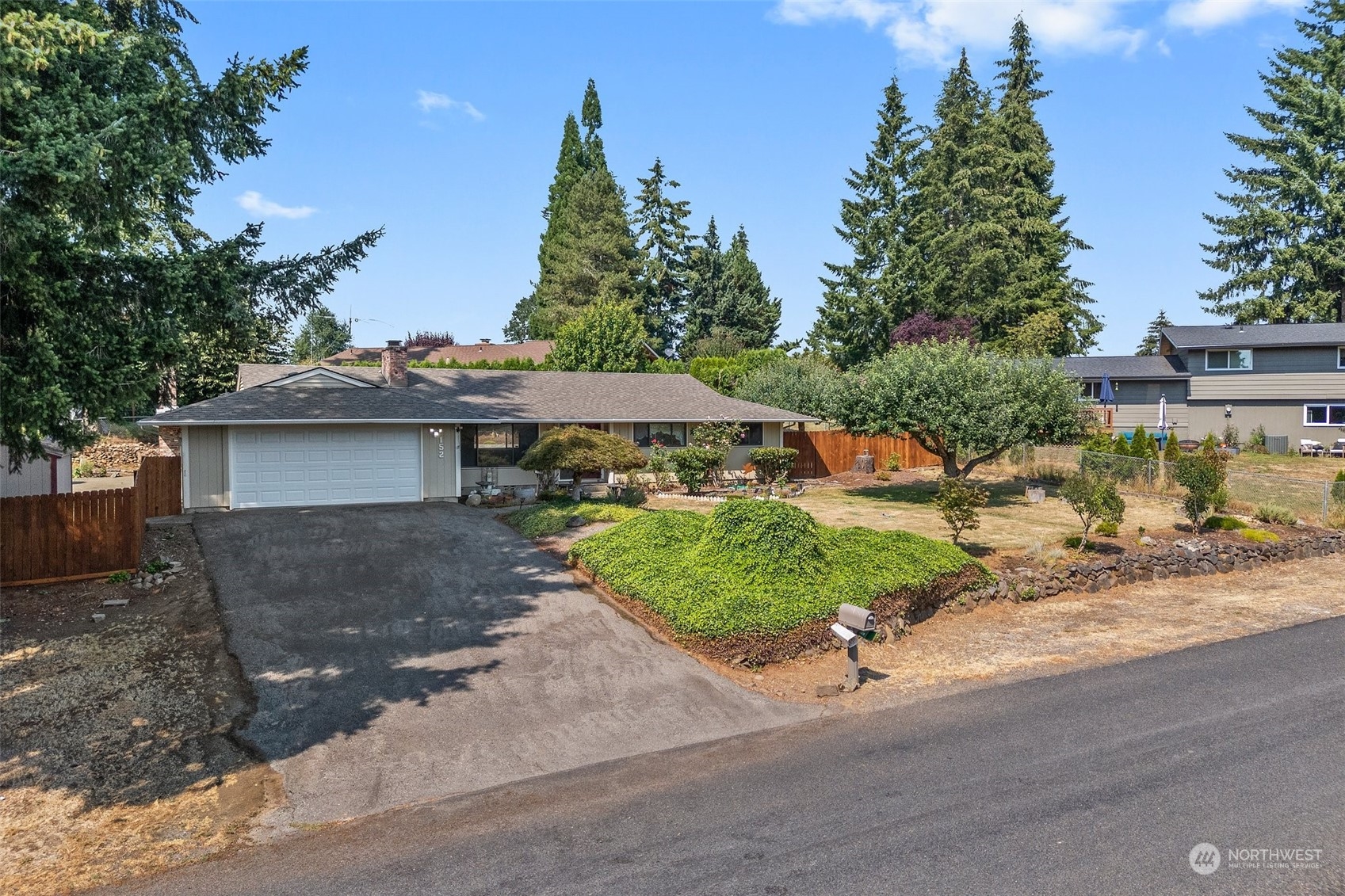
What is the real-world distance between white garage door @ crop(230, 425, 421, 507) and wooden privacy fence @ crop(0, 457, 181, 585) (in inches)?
262

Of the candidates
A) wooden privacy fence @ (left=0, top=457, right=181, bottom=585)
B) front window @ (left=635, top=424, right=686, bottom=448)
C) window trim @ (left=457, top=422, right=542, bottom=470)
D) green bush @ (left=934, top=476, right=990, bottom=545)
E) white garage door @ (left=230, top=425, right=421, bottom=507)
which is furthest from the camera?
front window @ (left=635, top=424, right=686, bottom=448)

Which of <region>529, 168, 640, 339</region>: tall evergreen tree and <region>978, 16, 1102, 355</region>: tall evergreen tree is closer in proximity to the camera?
<region>978, 16, 1102, 355</region>: tall evergreen tree

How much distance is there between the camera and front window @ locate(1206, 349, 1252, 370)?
35.8 meters

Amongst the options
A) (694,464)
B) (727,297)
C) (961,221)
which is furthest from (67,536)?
(961,221)

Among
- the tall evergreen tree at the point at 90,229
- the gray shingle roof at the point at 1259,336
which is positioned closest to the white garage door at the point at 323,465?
the tall evergreen tree at the point at 90,229

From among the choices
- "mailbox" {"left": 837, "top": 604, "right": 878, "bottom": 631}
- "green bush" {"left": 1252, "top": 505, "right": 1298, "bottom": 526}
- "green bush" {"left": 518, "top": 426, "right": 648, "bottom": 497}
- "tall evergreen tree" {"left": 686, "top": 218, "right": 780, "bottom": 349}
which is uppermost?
"tall evergreen tree" {"left": 686, "top": 218, "right": 780, "bottom": 349}

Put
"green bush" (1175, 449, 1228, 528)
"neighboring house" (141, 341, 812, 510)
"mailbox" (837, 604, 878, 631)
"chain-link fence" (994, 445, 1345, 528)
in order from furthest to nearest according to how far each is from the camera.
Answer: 1. "neighboring house" (141, 341, 812, 510)
2. "chain-link fence" (994, 445, 1345, 528)
3. "green bush" (1175, 449, 1228, 528)
4. "mailbox" (837, 604, 878, 631)

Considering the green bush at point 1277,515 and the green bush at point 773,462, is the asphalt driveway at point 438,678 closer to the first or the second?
the green bush at point 773,462

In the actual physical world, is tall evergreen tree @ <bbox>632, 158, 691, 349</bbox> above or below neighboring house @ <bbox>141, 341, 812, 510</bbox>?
above

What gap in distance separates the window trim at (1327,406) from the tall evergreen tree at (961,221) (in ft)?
52.0

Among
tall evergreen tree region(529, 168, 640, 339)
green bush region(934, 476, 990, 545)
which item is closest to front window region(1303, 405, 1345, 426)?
green bush region(934, 476, 990, 545)

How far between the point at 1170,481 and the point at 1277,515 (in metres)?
4.47

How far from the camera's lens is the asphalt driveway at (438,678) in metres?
7.04

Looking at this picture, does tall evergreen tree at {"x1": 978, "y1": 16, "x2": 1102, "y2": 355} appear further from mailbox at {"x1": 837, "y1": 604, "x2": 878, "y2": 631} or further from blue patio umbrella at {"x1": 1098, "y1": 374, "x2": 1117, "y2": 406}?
mailbox at {"x1": 837, "y1": 604, "x2": 878, "y2": 631}
